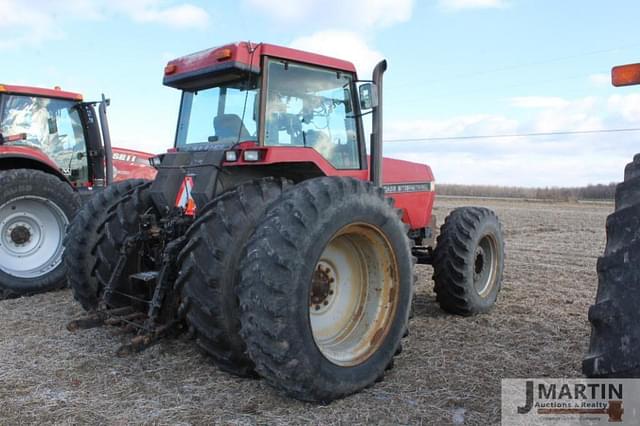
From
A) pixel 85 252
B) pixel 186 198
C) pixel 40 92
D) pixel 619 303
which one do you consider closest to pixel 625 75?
pixel 619 303

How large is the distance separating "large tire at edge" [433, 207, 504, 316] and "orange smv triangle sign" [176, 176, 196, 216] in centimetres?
268

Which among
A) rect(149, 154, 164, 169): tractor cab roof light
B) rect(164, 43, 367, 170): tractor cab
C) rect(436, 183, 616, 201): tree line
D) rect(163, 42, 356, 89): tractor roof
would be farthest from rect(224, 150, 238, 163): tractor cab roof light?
rect(436, 183, 616, 201): tree line

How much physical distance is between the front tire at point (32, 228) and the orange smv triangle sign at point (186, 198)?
3437 millimetres

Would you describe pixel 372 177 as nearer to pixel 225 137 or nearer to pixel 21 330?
pixel 225 137

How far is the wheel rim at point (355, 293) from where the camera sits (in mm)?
3787

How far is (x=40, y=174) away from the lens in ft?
22.4

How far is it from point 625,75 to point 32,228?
682 cm

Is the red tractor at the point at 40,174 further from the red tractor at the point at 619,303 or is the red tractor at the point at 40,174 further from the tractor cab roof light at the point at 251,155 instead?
the red tractor at the point at 619,303

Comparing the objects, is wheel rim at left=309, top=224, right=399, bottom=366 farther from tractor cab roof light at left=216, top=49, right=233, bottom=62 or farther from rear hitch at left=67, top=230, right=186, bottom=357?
tractor cab roof light at left=216, top=49, right=233, bottom=62

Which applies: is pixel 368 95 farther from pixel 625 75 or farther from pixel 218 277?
pixel 625 75

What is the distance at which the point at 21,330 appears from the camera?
16.8 ft

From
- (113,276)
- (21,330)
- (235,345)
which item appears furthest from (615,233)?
(21,330)

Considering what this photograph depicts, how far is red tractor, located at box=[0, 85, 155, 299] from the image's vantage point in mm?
6691

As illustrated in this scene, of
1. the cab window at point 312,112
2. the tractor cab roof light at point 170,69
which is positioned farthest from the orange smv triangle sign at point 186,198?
the tractor cab roof light at point 170,69
